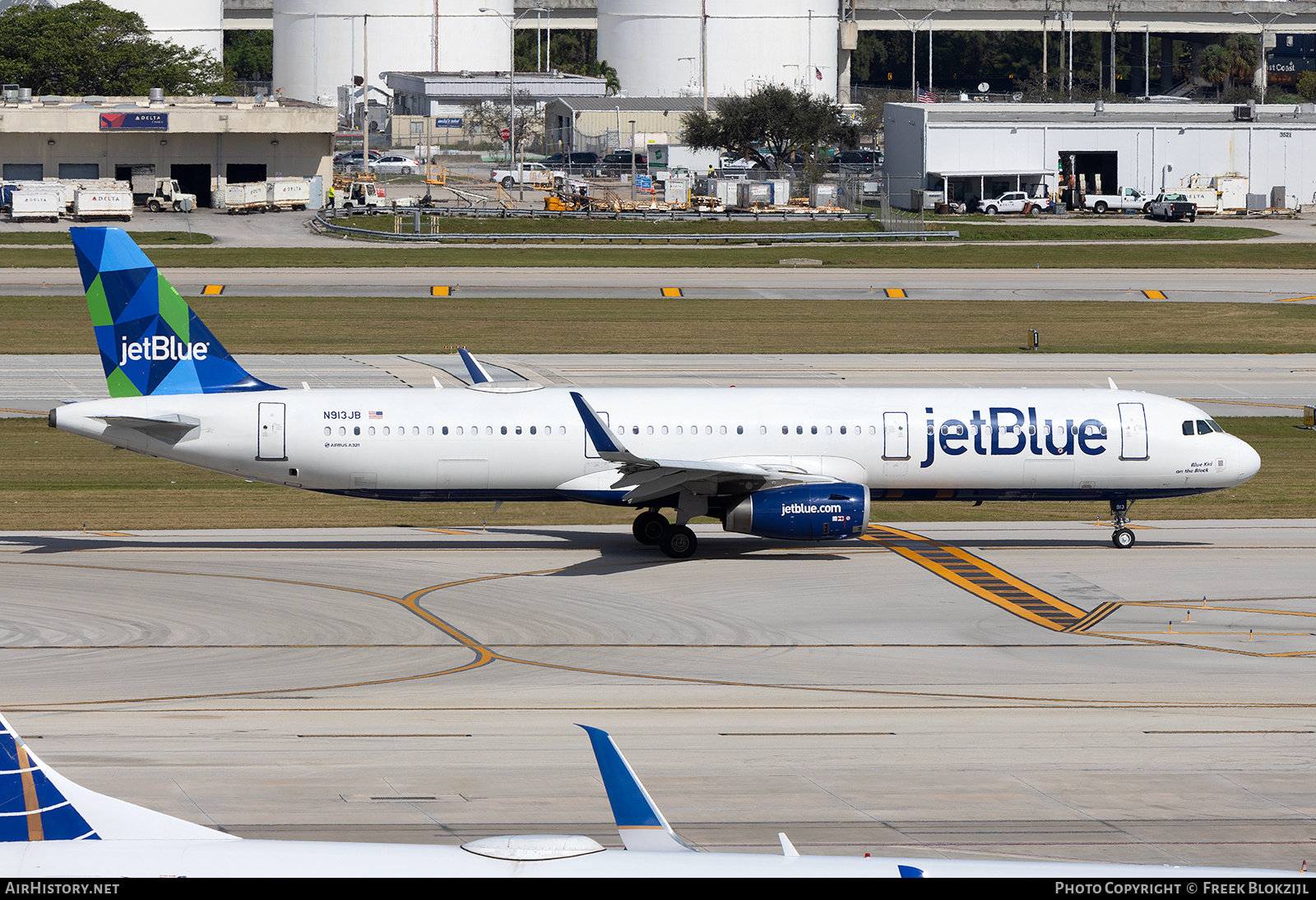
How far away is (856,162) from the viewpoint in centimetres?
16338

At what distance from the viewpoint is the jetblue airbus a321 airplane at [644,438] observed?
3794 centimetres

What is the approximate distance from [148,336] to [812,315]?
49222 mm

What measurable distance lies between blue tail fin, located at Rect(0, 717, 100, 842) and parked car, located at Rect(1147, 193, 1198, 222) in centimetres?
12869

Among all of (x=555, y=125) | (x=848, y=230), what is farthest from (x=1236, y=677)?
(x=555, y=125)

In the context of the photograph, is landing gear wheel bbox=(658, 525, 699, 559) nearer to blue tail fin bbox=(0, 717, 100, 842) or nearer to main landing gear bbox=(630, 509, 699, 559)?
main landing gear bbox=(630, 509, 699, 559)

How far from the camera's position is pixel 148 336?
3859 cm

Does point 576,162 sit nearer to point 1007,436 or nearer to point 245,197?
point 245,197

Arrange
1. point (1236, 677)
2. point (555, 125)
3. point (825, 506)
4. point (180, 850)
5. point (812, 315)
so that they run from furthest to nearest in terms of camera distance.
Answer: point (555, 125) < point (812, 315) < point (825, 506) < point (1236, 677) < point (180, 850)

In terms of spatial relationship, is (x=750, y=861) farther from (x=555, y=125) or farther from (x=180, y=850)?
(x=555, y=125)

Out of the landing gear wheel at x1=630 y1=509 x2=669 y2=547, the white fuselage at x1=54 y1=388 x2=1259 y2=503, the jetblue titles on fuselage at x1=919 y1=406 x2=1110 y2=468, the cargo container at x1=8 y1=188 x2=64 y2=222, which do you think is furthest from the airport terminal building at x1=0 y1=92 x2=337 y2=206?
the jetblue titles on fuselage at x1=919 y1=406 x2=1110 y2=468

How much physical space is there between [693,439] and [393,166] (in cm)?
13280

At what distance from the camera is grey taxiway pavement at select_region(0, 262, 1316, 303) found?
88.2 meters

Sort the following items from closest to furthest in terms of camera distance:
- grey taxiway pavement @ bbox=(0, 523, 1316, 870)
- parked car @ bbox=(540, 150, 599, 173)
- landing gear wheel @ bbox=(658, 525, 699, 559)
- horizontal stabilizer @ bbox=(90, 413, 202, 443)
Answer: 1. grey taxiway pavement @ bbox=(0, 523, 1316, 870)
2. horizontal stabilizer @ bbox=(90, 413, 202, 443)
3. landing gear wheel @ bbox=(658, 525, 699, 559)
4. parked car @ bbox=(540, 150, 599, 173)
